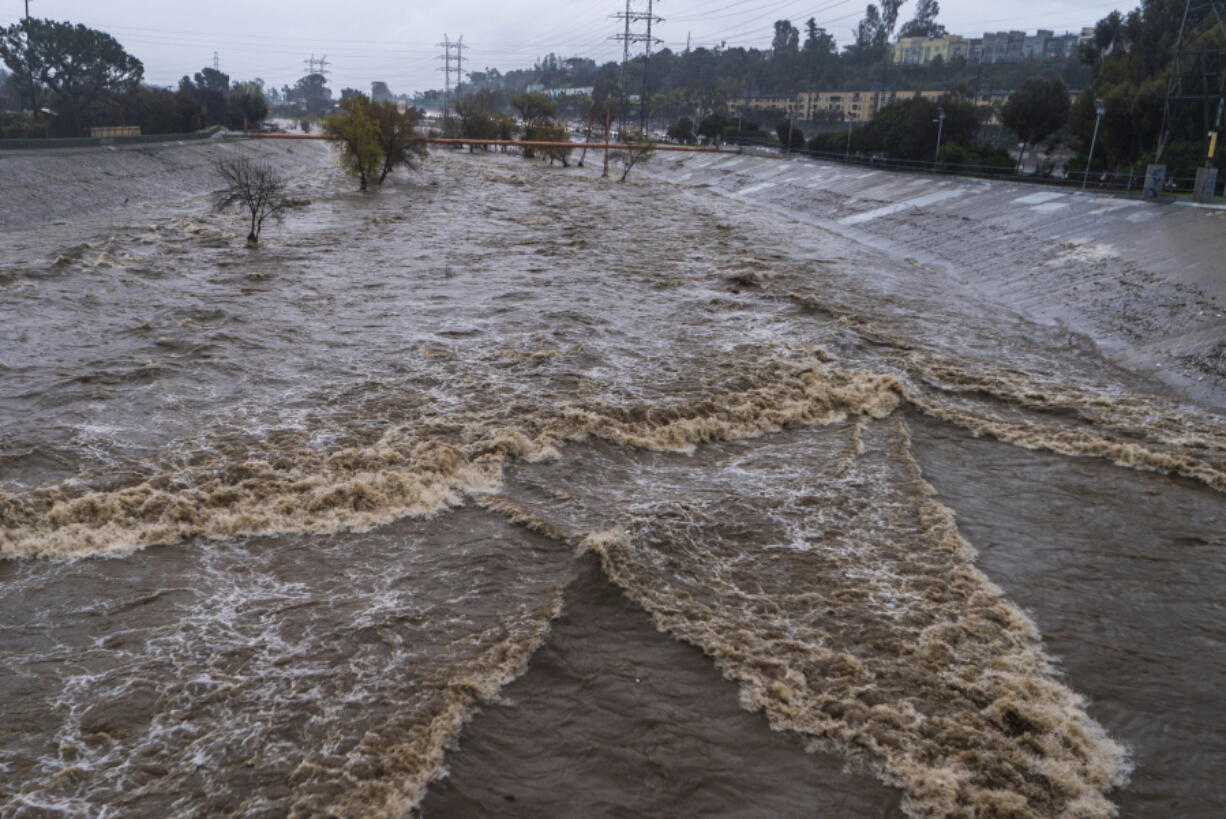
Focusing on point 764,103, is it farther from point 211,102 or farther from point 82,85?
point 82,85

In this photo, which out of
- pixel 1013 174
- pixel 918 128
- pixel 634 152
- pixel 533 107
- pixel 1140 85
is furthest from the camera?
pixel 533 107

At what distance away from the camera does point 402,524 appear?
30.0 ft

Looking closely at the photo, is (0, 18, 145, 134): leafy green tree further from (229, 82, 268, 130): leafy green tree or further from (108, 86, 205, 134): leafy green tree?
(229, 82, 268, 130): leafy green tree

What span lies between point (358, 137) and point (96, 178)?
45.3 ft

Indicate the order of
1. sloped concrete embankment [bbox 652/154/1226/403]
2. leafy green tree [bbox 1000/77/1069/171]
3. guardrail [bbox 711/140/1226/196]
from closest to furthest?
sloped concrete embankment [bbox 652/154/1226/403]
guardrail [bbox 711/140/1226/196]
leafy green tree [bbox 1000/77/1069/171]

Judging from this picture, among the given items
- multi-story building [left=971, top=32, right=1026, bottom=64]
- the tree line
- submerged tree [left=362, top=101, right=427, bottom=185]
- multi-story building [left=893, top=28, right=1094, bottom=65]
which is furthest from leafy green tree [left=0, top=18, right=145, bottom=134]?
multi-story building [left=971, top=32, right=1026, bottom=64]

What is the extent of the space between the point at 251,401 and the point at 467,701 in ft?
26.9

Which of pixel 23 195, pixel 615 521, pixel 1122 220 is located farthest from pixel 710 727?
pixel 23 195

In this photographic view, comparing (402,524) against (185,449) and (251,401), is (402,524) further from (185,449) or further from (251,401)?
(251,401)

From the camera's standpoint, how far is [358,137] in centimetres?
4750

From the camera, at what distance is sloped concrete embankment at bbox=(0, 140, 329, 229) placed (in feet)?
108

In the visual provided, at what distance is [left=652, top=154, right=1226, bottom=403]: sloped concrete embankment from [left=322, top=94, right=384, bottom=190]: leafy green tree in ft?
82.3

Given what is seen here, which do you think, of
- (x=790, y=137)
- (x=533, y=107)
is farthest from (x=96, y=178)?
(x=533, y=107)

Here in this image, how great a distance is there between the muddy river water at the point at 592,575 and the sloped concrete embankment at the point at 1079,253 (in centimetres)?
252
